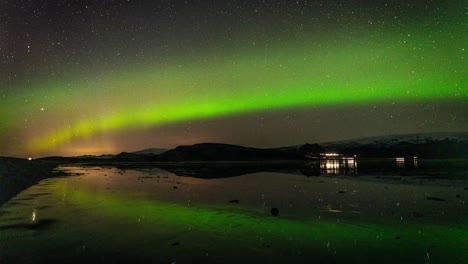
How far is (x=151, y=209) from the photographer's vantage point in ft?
67.1

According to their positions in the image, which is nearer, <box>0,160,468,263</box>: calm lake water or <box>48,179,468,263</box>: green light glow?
<box>0,160,468,263</box>: calm lake water

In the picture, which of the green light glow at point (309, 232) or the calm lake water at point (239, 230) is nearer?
the calm lake water at point (239, 230)

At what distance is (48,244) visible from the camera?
1209cm

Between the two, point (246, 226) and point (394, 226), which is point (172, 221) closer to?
point (246, 226)

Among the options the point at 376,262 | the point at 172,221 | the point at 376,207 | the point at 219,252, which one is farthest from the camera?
the point at 376,207

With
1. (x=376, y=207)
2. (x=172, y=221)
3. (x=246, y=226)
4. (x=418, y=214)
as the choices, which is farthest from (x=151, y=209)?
(x=418, y=214)

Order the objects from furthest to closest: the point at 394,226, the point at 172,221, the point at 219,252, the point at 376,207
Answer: the point at 376,207 → the point at 172,221 → the point at 394,226 → the point at 219,252

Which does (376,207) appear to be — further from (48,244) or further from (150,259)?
(48,244)

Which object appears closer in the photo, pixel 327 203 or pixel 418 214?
pixel 418 214

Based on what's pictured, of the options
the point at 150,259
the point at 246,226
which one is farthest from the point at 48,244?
the point at 246,226

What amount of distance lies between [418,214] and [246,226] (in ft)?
29.4

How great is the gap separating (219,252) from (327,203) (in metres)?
12.6

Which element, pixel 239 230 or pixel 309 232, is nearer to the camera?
pixel 309 232

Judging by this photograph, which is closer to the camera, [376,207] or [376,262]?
[376,262]
